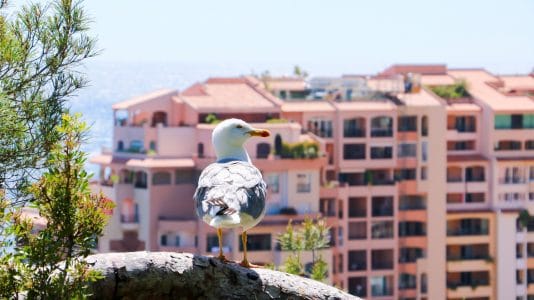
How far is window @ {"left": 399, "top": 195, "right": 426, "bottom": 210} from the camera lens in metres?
69.4

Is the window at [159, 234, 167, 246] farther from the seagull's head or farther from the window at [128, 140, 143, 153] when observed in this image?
the seagull's head

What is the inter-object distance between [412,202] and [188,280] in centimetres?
6018

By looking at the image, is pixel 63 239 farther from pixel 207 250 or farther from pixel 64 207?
pixel 207 250

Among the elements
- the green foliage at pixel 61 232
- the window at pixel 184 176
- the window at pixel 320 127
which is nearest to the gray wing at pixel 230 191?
the green foliage at pixel 61 232

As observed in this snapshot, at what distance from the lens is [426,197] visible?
69438mm

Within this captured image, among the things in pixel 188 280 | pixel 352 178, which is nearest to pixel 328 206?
pixel 352 178

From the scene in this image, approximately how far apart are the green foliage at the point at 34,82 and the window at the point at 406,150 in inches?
2308

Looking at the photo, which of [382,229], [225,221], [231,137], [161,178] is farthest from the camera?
[382,229]

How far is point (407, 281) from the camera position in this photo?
69.0m

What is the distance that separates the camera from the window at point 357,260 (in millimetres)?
66312

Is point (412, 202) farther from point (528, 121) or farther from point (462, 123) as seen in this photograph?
point (528, 121)

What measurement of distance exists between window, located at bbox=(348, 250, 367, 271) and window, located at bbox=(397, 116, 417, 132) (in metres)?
5.50

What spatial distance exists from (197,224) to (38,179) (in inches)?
1955

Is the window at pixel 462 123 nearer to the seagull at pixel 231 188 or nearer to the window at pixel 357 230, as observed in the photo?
the window at pixel 357 230
